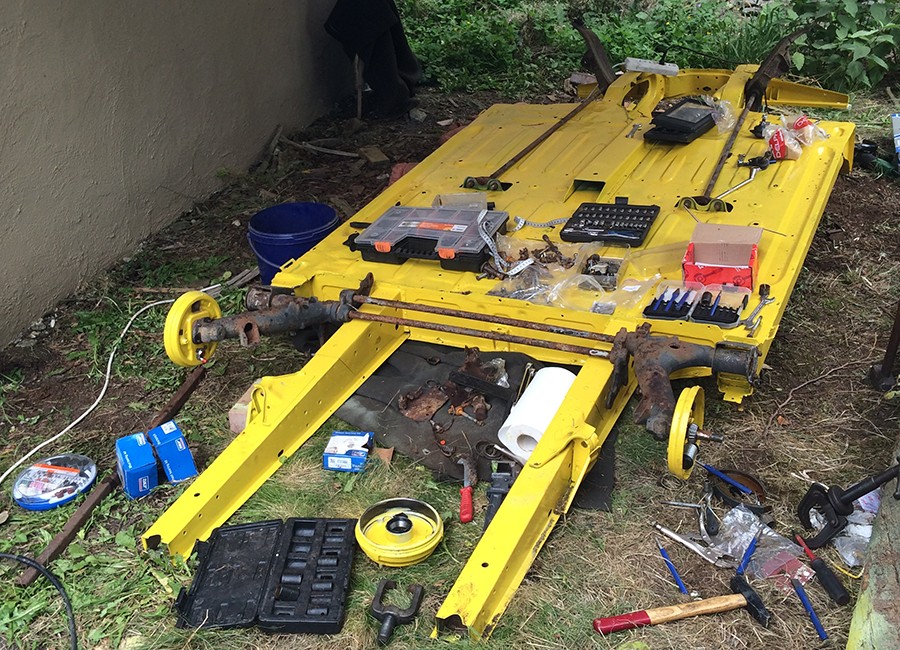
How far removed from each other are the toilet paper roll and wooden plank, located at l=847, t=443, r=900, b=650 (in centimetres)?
113

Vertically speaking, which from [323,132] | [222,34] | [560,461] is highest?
[222,34]

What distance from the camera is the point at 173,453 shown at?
3305 mm

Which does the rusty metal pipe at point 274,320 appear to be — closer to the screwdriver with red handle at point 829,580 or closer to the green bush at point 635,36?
the screwdriver with red handle at point 829,580

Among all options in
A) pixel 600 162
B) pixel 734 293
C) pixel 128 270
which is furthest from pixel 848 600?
pixel 128 270

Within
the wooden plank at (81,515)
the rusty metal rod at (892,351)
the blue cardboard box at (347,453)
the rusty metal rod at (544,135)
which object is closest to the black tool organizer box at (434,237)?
the rusty metal rod at (544,135)

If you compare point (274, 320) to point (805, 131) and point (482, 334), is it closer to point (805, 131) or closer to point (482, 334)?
point (482, 334)

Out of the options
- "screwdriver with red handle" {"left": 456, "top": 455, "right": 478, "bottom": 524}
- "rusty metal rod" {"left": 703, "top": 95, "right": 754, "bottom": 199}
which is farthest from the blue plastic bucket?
"rusty metal rod" {"left": 703, "top": 95, "right": 754, "bottom": 199}

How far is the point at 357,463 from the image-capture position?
10.8 feet

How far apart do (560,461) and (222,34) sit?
4428 millimetres

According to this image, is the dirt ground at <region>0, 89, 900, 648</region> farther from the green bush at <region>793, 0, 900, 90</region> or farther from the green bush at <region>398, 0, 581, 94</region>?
the green bush at <region>398, 0, 581, 94</region>

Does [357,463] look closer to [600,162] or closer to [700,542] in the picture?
[700,542]

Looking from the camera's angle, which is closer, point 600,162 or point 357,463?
point 357,463

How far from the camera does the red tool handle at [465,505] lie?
9.97 ft

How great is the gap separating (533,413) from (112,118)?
3386 mm
